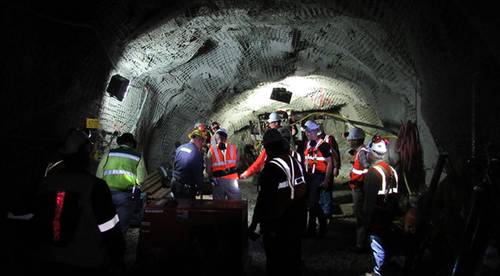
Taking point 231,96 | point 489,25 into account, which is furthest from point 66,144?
point 231,96

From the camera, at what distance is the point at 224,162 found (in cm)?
645

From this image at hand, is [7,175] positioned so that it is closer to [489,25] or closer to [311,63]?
[489,25]

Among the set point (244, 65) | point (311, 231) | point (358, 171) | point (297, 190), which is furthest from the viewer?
point (244, 65)

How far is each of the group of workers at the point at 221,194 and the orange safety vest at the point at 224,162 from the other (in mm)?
18

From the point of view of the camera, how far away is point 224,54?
27.4 feet

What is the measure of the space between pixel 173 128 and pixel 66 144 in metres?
7.70

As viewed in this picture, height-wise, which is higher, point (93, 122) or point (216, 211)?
point (93, 122)

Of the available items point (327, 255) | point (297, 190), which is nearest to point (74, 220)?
point (297, 190)

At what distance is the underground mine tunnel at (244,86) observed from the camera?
3363mm

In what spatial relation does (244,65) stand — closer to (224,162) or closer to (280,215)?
(224,162)

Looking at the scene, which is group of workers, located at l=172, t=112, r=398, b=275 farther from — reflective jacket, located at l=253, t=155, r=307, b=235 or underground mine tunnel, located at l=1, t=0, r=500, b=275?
underground mine tunnel, located at l=1, t=0, r=500, b=275

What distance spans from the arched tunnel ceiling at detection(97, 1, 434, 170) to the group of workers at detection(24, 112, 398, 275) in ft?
5.61

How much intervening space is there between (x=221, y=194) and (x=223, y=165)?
0.57 meters

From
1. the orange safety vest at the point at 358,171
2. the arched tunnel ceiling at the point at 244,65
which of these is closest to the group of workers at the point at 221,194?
the orange safety vest at the point at 358,171
